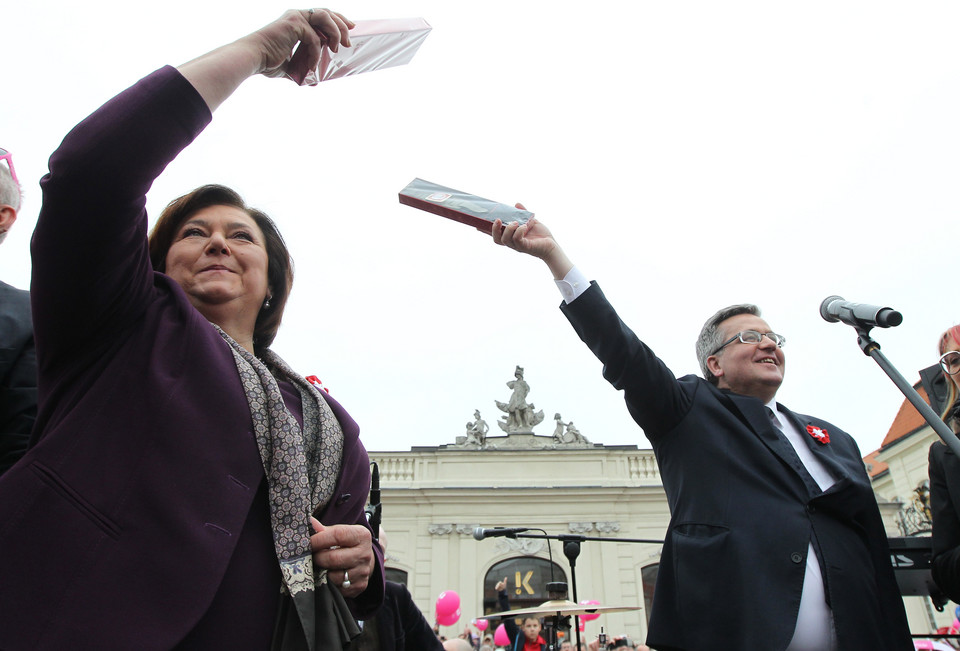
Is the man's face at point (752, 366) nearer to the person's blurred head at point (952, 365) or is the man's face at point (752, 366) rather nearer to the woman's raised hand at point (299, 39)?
the person's blurred head at point (952, 365)

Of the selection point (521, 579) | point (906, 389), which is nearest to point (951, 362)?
point (906, 389)

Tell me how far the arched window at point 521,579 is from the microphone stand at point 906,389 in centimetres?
1441

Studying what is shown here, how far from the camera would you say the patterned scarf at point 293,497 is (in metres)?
1.09

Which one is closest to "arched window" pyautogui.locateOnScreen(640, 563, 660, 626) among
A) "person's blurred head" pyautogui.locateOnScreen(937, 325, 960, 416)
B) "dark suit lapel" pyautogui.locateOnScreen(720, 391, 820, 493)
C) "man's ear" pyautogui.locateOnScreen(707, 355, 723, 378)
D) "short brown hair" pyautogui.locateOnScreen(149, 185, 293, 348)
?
"person's blurred head" pyautogui.locateOnScreen(937, 325, 960, 416)

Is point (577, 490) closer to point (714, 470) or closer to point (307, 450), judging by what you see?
point (714, 470)

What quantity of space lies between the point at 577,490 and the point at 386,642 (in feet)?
48.1

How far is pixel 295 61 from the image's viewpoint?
53.9 inches

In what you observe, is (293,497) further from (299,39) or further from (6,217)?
(6,217)

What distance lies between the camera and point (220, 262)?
1.47m

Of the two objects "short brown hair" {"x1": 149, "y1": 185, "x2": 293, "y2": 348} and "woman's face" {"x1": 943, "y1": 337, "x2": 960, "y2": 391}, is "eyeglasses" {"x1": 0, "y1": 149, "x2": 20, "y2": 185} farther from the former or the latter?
"woman's face" {"x1": 943, "y1": 337, "x2": 960, "y2": 391}

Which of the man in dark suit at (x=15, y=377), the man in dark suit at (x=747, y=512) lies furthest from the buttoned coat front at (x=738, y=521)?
the man in dark suit at (x=15, y=377)

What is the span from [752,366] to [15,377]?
2.54 m

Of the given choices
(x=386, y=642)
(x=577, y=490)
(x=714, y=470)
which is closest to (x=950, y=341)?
(x=714, y=470)

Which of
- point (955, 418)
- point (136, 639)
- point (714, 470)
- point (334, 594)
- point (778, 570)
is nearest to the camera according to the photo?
point (136, 639)
